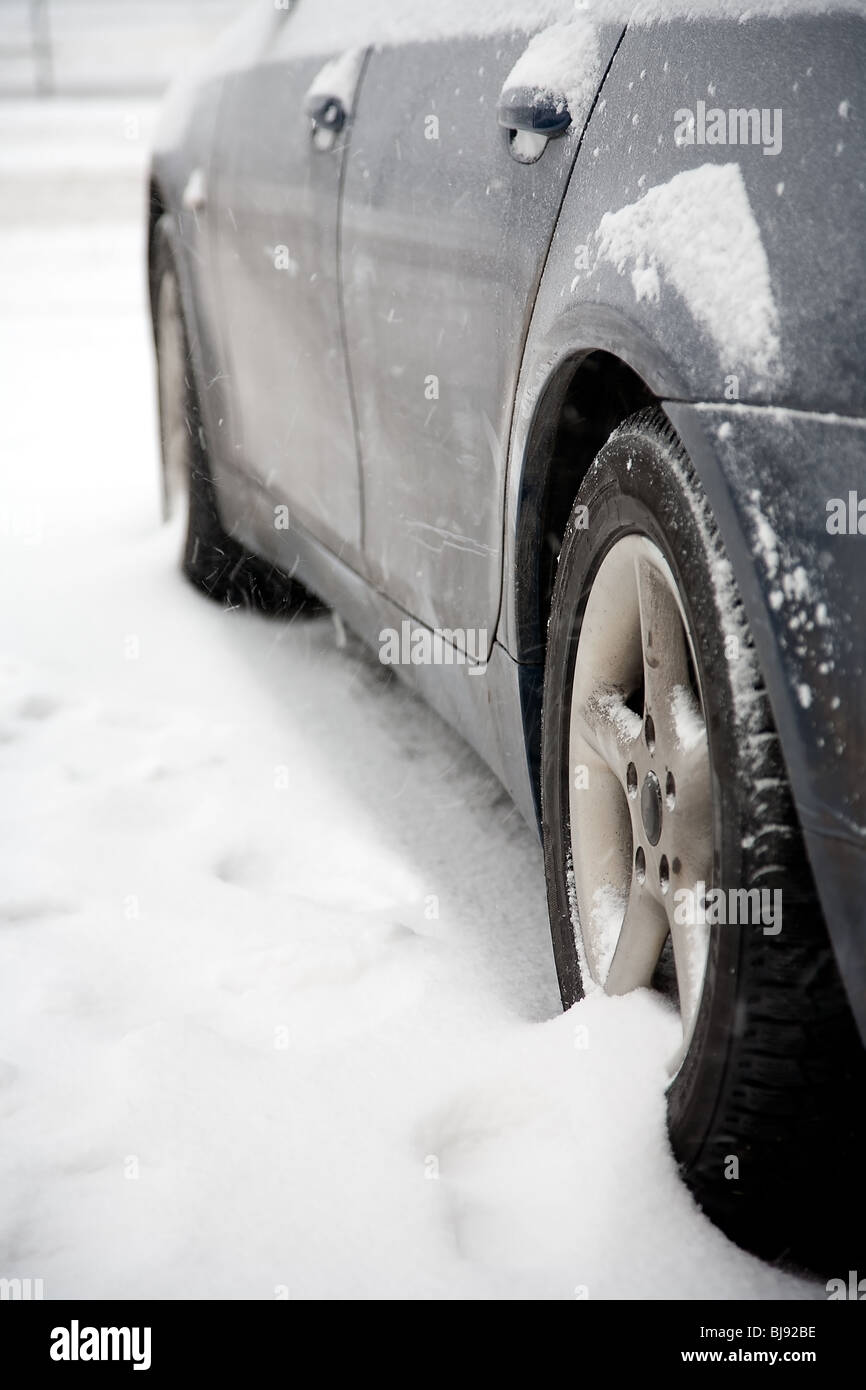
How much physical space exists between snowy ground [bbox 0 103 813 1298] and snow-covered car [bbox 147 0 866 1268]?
154 mm

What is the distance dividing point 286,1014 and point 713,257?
47.3 inches

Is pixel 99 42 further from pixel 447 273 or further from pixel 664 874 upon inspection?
pixel 664 874

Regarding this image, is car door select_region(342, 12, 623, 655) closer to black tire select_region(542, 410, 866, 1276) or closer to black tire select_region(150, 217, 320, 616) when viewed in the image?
black tire select_region(542, 410, 866, 1276)

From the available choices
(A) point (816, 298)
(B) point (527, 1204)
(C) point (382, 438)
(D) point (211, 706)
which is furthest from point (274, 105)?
(B) point (527, 1204)

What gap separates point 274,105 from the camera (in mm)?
2738

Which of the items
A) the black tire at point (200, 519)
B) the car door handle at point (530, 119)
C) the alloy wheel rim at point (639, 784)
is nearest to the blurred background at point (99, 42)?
the black tire at point (200, 519)

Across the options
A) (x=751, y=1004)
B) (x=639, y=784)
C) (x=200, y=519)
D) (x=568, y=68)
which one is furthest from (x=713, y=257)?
(x=200, y=519)

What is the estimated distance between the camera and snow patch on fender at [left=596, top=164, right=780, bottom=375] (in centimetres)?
120

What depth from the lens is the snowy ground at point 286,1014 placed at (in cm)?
151

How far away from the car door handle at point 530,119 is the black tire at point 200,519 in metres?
1.98

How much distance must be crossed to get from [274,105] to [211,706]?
131cm

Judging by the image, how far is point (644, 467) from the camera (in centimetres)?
141

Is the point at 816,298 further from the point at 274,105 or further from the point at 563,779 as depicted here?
the point at 274,105

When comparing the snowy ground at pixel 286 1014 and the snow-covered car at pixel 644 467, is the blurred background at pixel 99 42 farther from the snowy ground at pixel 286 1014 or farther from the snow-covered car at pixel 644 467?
the snow-covered car at pixel 644 467
